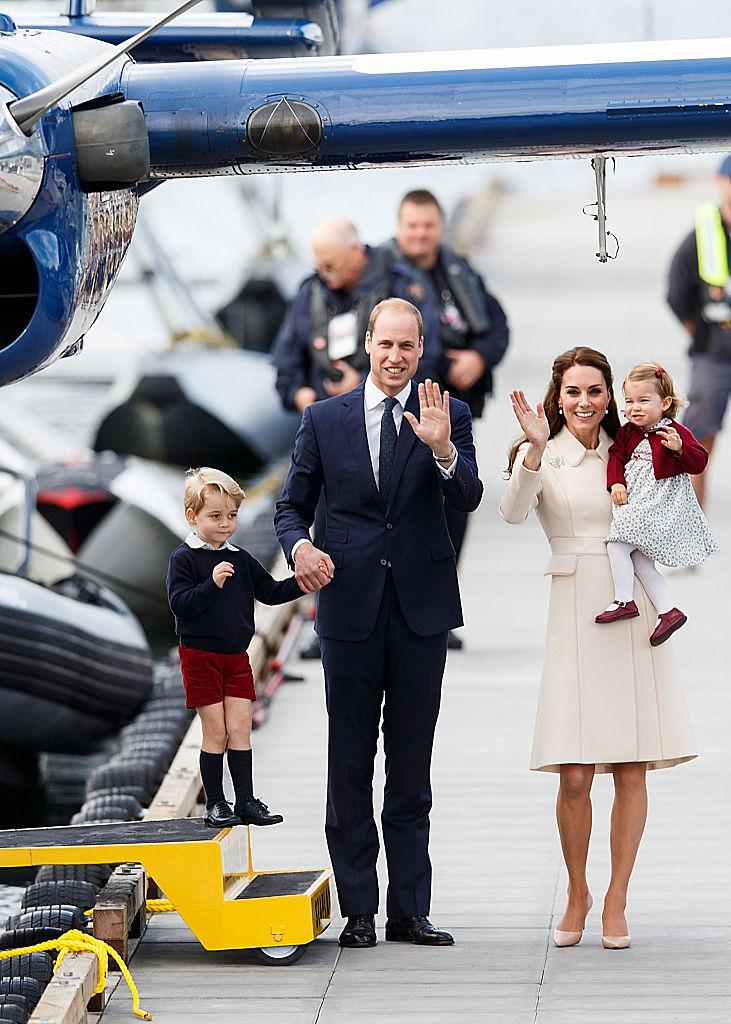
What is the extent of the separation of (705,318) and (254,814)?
512 centimetres

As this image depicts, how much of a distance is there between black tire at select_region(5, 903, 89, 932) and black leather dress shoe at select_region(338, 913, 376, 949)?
75cm

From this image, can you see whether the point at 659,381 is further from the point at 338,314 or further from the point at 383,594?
the point at 338,314

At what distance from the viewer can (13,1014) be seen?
14.6ft

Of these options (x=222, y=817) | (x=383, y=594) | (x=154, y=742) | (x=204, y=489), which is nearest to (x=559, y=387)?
(x=383, y=594)

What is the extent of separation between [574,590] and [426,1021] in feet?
3.82

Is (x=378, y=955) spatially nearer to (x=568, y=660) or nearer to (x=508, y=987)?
(x=508, y=987)

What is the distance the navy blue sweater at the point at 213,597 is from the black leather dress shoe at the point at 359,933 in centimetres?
81

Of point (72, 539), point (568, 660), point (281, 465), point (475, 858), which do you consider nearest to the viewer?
point (568, 660)

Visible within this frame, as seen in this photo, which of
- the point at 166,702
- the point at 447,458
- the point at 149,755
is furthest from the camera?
the point at 166,702

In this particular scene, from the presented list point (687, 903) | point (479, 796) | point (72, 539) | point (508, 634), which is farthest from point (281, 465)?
point (687, 903)

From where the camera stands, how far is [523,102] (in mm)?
5168

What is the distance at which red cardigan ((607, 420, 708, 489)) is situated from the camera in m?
4.84

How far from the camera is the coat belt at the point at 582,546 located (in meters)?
4.92

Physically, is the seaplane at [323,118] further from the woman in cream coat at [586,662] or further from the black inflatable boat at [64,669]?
the black inflatable boat at [64,669]
